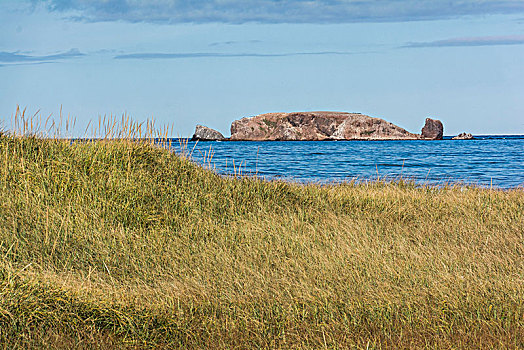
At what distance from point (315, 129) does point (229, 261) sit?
156 meters

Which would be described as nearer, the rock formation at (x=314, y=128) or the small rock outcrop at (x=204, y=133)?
the small rock outcrop at (x=204, y=133)

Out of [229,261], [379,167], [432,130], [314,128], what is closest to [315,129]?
[314,128]

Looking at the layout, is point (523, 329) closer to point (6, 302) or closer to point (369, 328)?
point (369, 328)

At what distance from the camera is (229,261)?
5660 mm

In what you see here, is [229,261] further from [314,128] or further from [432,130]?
[314,128]

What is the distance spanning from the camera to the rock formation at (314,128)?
14812cm

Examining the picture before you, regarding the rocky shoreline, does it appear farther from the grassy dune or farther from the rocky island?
the grassy dune

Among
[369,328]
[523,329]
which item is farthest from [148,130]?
[523,329]

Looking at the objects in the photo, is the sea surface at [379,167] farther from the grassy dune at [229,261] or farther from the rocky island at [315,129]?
the rocky island at [315,129]

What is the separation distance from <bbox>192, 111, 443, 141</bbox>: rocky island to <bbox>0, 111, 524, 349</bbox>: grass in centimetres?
13469

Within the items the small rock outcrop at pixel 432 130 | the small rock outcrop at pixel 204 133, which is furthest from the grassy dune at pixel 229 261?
the small rock outcrop at pixel 432 130

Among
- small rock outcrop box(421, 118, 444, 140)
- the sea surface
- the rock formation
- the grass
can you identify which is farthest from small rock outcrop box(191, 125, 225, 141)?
the grass

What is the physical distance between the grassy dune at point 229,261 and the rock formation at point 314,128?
140968mm

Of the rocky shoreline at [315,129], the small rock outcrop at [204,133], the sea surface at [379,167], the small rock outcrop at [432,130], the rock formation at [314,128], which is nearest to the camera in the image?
the sea surface at [379,167]
